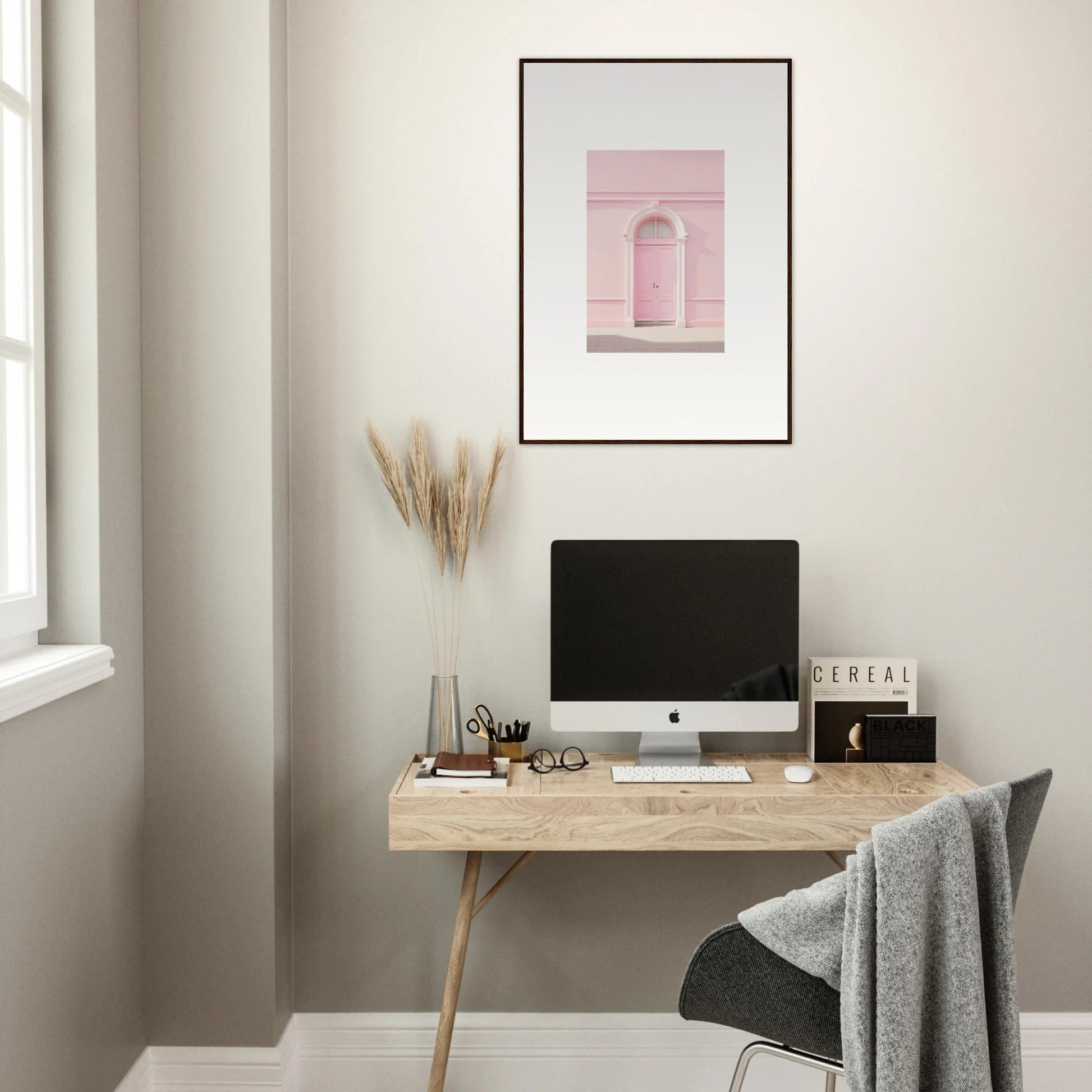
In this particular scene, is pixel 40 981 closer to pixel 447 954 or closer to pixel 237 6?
pixel 447 954

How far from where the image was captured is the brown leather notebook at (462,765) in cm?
199

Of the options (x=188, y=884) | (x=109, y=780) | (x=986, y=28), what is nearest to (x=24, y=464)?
(x=109, y=780)

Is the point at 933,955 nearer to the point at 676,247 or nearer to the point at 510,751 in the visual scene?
the point at 510,751

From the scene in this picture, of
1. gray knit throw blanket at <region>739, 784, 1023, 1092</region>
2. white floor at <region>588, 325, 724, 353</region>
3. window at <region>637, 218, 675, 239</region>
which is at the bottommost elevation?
gray knit throw blanket at <region>739, 784, 1023, 1092</region>

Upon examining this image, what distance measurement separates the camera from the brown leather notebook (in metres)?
1.99

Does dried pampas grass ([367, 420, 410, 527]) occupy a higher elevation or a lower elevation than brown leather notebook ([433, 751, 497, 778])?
higher

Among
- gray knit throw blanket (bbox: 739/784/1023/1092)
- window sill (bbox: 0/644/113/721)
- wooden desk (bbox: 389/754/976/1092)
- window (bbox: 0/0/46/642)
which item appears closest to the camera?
gray knit throw blanket (bbox: 739/784/1023/1092)

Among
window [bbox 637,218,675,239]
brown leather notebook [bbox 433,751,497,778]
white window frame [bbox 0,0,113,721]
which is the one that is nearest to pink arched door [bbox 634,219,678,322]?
window [bbox 637,218,675,239]

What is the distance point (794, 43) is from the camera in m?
2.24

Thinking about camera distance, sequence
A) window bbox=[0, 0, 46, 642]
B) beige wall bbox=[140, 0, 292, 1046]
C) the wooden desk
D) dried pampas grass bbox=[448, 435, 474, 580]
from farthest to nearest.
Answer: dried pampas grass bbox=[448, 435, 474, 580]
beige wall bbox=[140, 0, 292, 1046]
the wooden desk
window bbox=[0, 0, 46, 642]

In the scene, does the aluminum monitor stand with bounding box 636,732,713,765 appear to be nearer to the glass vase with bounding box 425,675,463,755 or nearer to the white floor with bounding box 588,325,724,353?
the glass vase with bounding box 425,675,463,755

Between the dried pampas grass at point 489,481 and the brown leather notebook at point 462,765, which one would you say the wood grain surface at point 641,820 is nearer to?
the brown leather notebook at point 462,765

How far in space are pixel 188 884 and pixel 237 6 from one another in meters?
1.90

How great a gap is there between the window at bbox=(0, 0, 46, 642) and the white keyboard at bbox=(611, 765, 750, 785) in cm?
118
